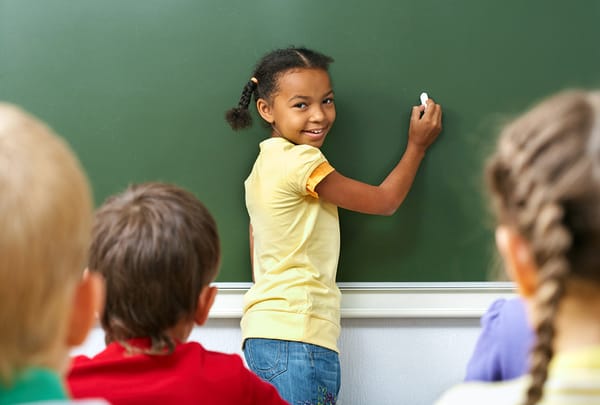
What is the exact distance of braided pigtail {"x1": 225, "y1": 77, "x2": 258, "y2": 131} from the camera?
7.27 feet

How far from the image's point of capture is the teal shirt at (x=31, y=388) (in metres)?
0.72

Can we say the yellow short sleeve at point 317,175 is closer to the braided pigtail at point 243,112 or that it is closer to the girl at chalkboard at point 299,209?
the girl at chalkboard at point 299,209

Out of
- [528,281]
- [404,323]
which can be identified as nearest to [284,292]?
[404,323]

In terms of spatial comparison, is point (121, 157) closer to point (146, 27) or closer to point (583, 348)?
point (146, 27)

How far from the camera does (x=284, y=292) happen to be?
81.9 inches

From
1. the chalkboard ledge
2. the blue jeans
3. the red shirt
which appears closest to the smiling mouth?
the chalkboard ledge

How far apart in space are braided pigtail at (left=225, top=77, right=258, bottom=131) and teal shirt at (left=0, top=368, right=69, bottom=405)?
155 cm

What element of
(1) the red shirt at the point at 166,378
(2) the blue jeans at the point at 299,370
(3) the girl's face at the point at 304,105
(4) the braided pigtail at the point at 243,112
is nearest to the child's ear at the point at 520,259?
(1) the red shirt at the point at 166,378

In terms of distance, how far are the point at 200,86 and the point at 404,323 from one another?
0.91 meters

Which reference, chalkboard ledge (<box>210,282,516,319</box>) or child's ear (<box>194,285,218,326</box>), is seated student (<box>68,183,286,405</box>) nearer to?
child's ear (<box>194,285,218,326</box>)

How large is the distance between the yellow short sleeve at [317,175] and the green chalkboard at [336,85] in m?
0.17

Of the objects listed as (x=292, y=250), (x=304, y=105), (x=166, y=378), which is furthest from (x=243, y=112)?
(x=166, y=378)

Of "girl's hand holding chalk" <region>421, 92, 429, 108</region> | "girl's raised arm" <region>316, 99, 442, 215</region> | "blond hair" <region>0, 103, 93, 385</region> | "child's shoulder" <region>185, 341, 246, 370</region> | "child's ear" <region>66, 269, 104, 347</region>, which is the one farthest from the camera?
"girl's hand holding chalk" <region>421, 92, 429, 108</region>

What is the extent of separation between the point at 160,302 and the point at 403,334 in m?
1.15
